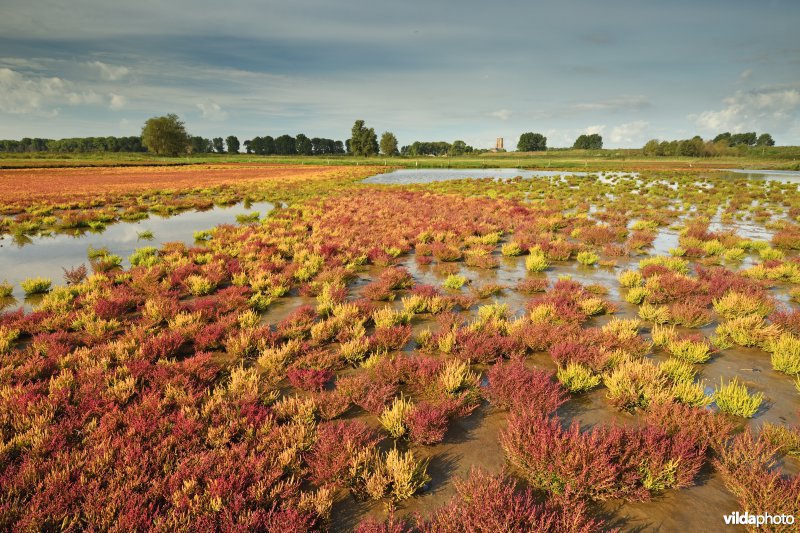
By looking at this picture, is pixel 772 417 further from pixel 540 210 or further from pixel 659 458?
pixel 540 210

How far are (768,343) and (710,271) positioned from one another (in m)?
5.20

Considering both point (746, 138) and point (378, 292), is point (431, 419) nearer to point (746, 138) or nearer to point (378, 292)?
point (378, 292)

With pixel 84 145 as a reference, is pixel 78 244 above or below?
below

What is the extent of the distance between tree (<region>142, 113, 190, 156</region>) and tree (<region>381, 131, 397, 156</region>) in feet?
238

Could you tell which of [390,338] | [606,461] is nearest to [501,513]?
[606,461]

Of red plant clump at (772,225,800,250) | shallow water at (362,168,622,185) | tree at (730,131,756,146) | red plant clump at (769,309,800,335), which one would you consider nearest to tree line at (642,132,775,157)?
tree at (730,131,756,146)

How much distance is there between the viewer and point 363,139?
5399 inches

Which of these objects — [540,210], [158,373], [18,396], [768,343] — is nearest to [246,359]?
[158,373]

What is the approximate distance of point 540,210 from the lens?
2380 cm

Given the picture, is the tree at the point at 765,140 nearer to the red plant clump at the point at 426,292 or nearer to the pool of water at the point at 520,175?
the pool of water at the point at 520,175

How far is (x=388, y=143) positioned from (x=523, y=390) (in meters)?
147

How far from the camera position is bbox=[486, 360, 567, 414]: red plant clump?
5.03 meters

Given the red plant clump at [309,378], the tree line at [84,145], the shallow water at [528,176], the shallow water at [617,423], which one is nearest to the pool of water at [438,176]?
the shallow water at [528,176]

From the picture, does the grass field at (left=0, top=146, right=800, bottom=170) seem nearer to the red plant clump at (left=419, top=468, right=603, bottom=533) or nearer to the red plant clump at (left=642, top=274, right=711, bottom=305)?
the red plant clump at (left=642, top=274, right=711, bottom=305)
